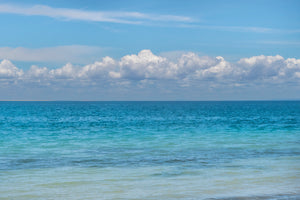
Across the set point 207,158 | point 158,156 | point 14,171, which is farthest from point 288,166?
point 14,171

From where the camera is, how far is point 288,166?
15.8 meters

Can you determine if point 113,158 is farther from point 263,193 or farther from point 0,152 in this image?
point 263,193

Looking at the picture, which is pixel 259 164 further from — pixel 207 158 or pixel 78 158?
pixel 78 158

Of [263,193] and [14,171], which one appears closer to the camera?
[263,193]

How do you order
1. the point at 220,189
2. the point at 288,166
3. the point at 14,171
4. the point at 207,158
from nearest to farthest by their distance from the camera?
the point at 220,189
the point at 14,171
the point at 288,166
the point at 207,158

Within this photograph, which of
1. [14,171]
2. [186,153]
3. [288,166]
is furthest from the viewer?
[186,153]

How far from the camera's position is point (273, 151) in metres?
20.7

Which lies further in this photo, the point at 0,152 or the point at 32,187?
the point at 0,152

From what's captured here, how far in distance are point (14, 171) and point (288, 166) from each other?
11612mm

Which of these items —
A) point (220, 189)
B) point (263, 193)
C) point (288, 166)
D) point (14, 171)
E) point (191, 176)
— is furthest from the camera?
point (288, 166)

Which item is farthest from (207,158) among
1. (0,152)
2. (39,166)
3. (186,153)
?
(0,152)

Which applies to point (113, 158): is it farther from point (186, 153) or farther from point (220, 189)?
point (220, 189)

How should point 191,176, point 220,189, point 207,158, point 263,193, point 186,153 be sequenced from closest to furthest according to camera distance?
point 263,193 < point 220,189 < point 191,176 < point 207,158 < point 186,153

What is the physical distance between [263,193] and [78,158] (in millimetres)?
10240
